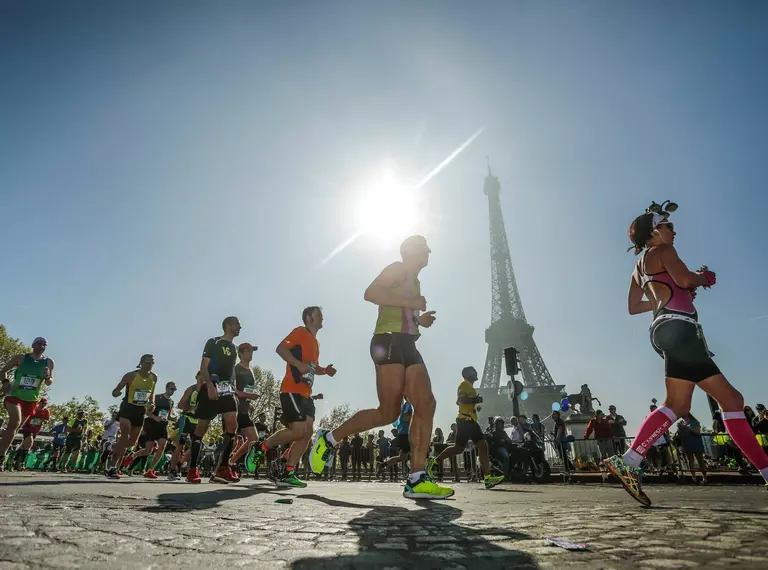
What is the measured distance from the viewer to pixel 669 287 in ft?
11.8

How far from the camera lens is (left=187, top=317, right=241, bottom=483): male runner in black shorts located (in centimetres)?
604

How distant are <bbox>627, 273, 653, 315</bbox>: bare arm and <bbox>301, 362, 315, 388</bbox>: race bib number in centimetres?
356

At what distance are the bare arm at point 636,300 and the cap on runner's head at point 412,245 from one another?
6.08 feet

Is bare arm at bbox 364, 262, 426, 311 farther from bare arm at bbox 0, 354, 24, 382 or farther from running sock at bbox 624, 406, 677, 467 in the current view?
bare arm at bbox 0, 354, 24, 382

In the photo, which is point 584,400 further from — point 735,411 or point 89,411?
point 89,411

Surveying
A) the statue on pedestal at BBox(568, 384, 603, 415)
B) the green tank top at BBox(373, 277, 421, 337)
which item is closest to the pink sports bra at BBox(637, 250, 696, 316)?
the green tank top at BBox(373, 277, 421, 337)

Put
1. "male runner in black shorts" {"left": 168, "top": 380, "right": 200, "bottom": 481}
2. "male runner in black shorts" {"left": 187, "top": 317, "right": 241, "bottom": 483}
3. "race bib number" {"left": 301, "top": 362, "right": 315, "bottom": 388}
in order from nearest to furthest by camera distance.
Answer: "race bib number" {"left": 301, "top": 362, "right": 315, "bottom": 388}
"male runner in black shorts" {"left": 187, "top": 317, "right": 241, "bottom": 483}
"male runner in black shorts" {"left": 168, "top": 380, "right": 200, "bottom": 481}

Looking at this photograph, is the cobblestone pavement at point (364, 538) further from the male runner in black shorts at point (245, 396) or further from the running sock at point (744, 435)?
the male runner in black shorts at point (245, 396)

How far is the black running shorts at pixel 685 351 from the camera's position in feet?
11.0

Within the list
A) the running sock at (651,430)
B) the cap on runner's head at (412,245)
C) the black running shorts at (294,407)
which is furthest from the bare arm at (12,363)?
the running sock at (651,430)

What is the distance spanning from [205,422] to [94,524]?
4.65 metres

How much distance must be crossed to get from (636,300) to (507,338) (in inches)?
2198

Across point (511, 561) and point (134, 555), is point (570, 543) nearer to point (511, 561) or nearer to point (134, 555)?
point (511, 561)

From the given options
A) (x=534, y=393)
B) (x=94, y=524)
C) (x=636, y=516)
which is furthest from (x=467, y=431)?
(x=534, y=393)
